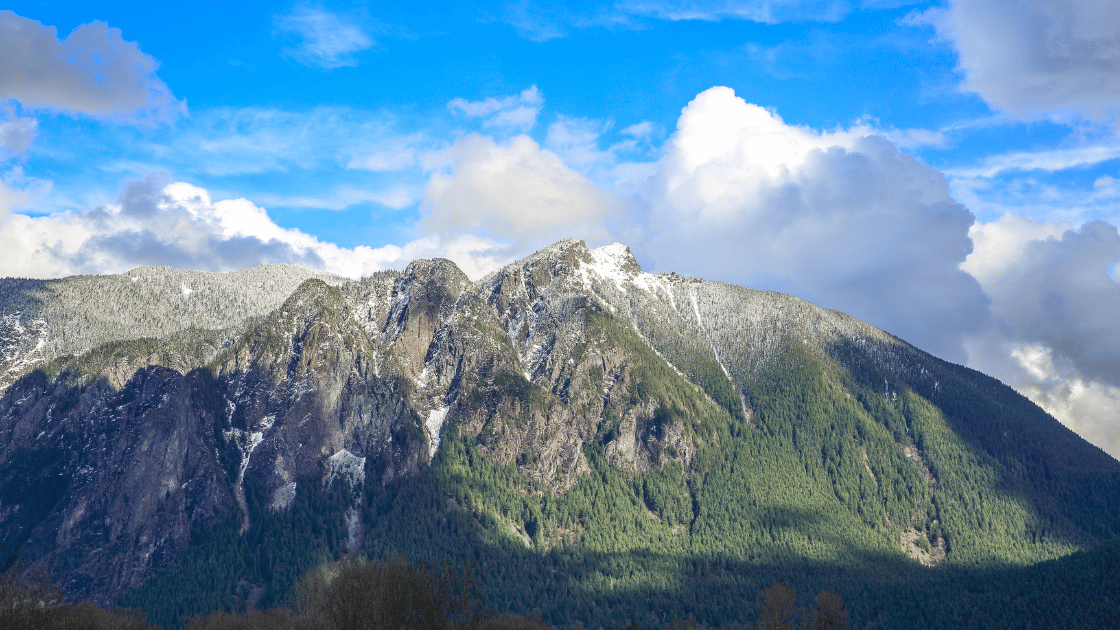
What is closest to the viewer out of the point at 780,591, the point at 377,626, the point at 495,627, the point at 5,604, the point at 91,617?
the point at 5,604

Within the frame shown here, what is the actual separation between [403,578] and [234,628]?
7012cm

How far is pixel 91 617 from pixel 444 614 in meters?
64.8

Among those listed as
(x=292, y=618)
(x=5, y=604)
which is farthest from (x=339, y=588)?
(x=292, y=618)

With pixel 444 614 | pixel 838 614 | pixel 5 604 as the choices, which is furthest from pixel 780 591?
pixel 5 604

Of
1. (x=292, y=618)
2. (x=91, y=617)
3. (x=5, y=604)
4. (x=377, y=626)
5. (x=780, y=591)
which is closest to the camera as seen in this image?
(x=5, y=604)

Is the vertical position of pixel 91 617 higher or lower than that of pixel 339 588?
lower

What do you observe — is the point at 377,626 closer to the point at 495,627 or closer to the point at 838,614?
the point at 495,627

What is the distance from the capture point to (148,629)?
164 meters

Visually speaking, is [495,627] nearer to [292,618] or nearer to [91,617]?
[292,618]

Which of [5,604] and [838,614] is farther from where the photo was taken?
[838,614]

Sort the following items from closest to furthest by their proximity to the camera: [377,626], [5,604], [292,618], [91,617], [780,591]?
[5,604], [377,626], [91,617], [292,618], [780,591]

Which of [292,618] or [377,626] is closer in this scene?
[377,626]

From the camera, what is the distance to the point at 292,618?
17450 centimetres

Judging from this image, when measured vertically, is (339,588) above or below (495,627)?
above
